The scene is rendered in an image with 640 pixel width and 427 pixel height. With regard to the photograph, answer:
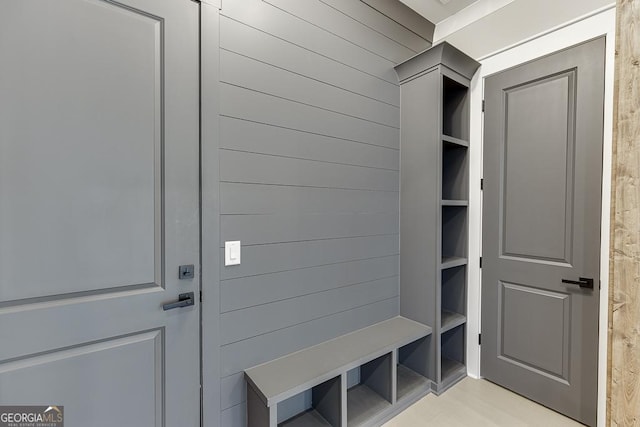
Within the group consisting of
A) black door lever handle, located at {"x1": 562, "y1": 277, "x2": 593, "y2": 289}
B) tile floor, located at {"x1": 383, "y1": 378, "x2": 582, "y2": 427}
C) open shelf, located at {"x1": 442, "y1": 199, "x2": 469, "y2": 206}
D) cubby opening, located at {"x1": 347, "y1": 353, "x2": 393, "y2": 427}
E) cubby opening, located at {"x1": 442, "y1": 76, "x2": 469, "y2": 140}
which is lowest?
tile floor, located at {"x1": 383, "y1": 378, "x2": 582, "y2": 427}

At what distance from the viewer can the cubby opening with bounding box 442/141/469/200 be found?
7.96 feet

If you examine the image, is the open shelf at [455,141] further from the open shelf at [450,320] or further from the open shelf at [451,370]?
the open shelf at [451,370]

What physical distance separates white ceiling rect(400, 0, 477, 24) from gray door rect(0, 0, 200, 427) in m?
1.81

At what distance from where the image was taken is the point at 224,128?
1507mm

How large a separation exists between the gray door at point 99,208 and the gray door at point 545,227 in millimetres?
2195

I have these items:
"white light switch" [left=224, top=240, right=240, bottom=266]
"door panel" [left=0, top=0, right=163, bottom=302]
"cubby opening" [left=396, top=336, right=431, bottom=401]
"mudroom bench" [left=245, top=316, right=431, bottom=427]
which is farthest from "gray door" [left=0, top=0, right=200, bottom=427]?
"cubby opening" [left=396, top=336, right=431, bottom=401]

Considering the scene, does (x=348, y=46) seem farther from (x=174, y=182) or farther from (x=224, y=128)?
(x=174, y=182)

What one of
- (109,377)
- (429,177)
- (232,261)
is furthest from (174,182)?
(429,177)

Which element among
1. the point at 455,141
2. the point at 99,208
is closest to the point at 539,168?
the point at 455,141

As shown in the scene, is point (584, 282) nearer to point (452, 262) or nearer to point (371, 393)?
point (452, 262)

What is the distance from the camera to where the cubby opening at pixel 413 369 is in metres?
2.08

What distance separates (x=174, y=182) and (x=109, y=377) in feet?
2.95

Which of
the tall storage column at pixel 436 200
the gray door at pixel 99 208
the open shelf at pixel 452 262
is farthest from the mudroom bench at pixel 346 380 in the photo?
the open shelf at pixel 452 262

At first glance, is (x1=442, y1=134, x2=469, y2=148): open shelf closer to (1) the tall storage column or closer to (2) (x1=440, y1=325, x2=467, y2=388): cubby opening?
(1) the tall storage column
